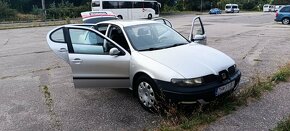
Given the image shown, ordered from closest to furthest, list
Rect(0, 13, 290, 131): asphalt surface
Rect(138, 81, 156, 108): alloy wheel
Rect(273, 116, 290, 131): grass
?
Rect(273, 116, 290, 131): grass
Rect(0, 13, 290, 131): asphalt surface
Rect(138, 81, 156, 108): alloy wheel

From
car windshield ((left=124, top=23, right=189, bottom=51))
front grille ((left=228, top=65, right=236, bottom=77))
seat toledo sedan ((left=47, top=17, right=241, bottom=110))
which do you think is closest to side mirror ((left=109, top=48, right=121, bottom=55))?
seat toledo sedan ((left=47, top=17, right=241, bottom=110))

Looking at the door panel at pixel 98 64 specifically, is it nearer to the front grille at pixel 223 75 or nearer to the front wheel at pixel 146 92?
the front wheel at pixel 146 92

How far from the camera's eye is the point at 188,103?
181 inches

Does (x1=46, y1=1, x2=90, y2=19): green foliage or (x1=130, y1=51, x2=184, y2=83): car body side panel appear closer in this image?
(x1=130, y1=51, x2=184, y2=83): car body side panel

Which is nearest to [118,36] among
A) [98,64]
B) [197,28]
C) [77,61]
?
[98,64]

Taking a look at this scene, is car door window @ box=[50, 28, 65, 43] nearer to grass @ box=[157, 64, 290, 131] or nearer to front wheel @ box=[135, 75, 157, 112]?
front wheel @ box=[135, 75, 157, 112]

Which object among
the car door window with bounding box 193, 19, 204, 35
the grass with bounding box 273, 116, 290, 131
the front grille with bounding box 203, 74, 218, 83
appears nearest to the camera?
the grass with bounding box 273, 116, 290, 131

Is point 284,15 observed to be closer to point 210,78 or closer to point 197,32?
point 197,32

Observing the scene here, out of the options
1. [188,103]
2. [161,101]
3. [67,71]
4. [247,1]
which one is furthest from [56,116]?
[247,1]

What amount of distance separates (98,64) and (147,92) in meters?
1.04

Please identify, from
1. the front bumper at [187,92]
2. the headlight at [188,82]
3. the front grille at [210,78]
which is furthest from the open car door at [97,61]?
the front grille at [210,78]

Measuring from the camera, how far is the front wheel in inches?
189

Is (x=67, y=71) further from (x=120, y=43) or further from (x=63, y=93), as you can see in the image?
(x=120, y=43)

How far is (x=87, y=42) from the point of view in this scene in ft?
19.2
